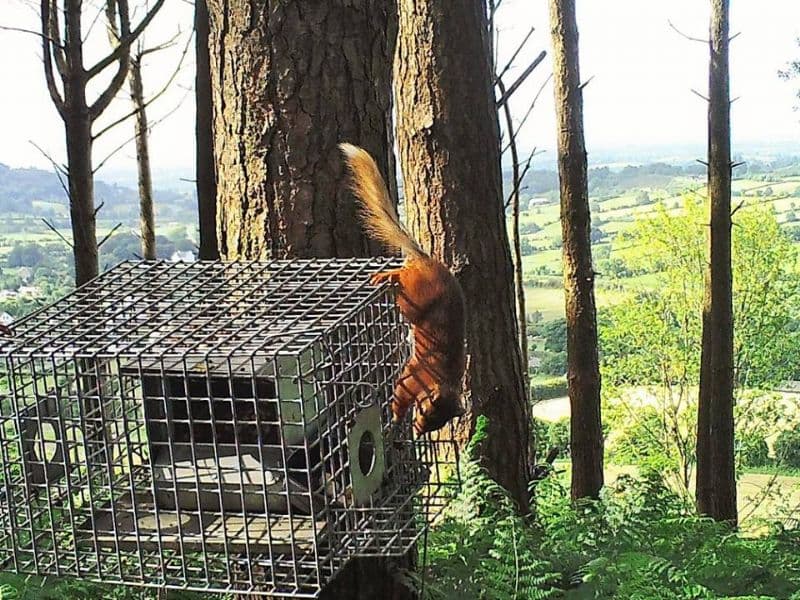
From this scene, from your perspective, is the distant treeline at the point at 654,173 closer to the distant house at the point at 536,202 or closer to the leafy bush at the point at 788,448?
the distant house at the point at 536,202

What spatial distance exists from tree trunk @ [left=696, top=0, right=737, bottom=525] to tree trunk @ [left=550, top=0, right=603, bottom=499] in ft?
4.51

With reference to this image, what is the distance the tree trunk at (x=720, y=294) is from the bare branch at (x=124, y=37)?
4394mm

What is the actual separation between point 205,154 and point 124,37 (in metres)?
1.79

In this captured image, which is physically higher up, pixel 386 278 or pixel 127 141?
pixel 127 141

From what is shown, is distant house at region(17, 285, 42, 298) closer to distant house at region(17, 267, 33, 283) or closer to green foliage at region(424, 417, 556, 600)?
distant house at region(17, 267, 33, 283)

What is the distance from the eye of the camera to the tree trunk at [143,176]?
17.8ft

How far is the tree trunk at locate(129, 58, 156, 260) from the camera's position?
5426 mm

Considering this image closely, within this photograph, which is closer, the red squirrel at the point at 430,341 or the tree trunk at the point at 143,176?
the red squirrel at the point at 430,341

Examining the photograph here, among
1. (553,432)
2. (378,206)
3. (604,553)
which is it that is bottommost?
(553,432)

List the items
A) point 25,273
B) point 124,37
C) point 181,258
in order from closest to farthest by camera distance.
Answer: point 181,258, point 124,37, point 25,273

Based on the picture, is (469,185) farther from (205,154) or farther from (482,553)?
(482,553)

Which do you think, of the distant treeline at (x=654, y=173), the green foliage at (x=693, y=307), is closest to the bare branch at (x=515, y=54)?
Answer: the distant treeline at (x=654, y=173)

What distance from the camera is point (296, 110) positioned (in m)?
2.30

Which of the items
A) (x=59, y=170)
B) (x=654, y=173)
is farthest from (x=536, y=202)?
(x=654, y=173)
